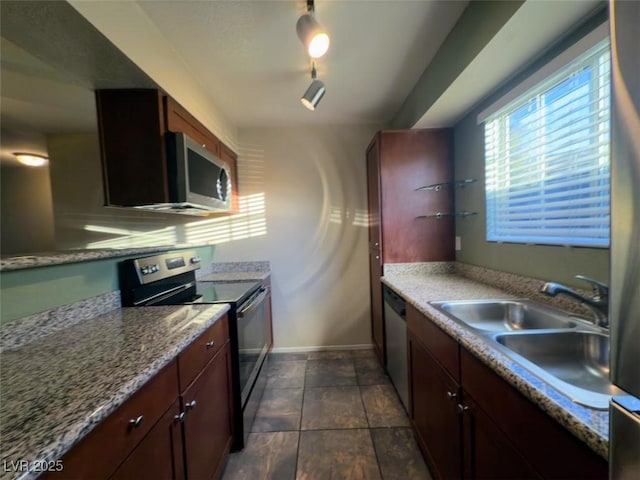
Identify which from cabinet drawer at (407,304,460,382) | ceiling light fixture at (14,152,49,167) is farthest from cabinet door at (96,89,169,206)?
cabinet drawer at (407,304,460,382)

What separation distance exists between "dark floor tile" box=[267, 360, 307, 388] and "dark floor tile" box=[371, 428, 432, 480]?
827 mm

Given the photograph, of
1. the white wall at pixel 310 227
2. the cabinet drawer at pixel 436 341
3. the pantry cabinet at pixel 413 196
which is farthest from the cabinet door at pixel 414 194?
the cabinet drawer at pixel 436 341

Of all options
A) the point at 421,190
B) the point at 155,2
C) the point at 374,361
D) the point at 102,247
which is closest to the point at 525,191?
the point at 421,190

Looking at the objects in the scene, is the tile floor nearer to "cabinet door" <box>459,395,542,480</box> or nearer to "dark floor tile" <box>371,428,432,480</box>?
"dark floor tile" <box>371,428,432,480</box>

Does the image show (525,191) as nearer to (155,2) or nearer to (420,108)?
(420,108)

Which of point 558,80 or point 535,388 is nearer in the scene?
point 535,388

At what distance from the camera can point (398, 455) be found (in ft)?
5.18

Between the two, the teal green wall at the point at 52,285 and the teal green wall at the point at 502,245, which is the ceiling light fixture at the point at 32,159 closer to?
the teal green wall at the point at 52,285

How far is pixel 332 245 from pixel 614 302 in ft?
8.33

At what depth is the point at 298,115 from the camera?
8.68 ft

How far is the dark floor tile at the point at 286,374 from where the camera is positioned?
2.35m

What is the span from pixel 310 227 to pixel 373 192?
2.49 ft

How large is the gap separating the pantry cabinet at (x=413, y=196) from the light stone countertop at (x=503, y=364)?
40cm

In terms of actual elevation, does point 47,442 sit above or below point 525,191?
below
